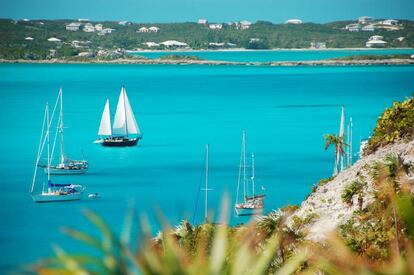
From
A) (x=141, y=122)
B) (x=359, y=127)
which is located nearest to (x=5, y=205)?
(x=359, y=127)

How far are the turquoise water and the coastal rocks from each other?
270cm

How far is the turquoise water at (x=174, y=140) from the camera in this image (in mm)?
45531

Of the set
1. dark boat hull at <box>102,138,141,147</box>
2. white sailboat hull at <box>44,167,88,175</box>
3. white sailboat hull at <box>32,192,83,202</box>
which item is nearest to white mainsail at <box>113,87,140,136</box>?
dark boat hull at <box>102,138,141,147</box>

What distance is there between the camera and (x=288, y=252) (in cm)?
1559

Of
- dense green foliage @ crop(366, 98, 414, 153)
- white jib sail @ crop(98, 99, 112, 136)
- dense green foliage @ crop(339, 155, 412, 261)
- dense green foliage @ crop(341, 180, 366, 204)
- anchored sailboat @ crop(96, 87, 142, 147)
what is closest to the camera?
dense green foliage @ crop(339, 155, 412, 261)

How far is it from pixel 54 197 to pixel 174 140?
26.2 meters

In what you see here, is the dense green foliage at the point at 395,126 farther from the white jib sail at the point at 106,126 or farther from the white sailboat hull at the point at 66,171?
the white jib sail at the point at 106,126

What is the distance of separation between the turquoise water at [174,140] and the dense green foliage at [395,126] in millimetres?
5193

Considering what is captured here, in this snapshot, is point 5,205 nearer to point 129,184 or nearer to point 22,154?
point 129,184

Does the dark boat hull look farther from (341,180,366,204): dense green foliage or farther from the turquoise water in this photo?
(341,180,366,204): dense green foliage

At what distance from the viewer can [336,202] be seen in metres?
18.5

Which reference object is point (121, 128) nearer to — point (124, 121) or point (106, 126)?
point (124, 121)

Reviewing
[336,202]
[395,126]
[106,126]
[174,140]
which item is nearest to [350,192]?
[336,202]

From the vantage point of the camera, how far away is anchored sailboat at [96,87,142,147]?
71.6m
